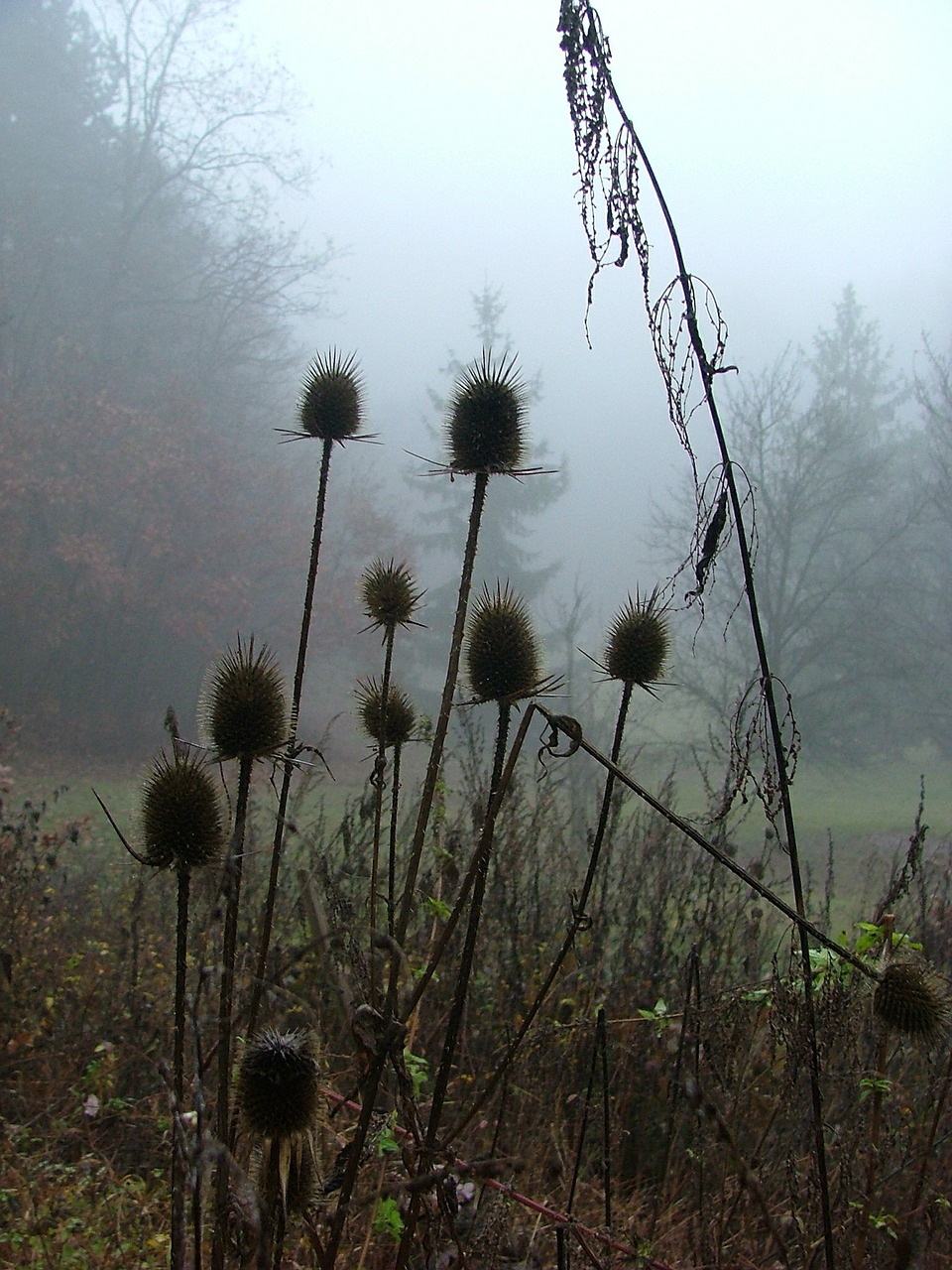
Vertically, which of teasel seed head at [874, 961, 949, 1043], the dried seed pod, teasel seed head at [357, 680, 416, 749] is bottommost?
teasel seed head at [874, 961, 949, 1043]

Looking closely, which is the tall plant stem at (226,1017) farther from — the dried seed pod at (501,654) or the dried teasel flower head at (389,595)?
the dried teasel flower head at (389,595)

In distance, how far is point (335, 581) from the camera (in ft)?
74.1

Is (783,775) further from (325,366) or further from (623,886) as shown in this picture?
(623,886)

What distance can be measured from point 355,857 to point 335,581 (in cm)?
1773

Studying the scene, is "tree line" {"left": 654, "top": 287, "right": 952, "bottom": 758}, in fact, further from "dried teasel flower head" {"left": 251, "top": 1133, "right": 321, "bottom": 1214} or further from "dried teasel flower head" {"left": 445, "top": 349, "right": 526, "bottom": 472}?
"dried teasel flower head" {"left": 251, "top": 1133, "right": 321, "bottom": 1214}

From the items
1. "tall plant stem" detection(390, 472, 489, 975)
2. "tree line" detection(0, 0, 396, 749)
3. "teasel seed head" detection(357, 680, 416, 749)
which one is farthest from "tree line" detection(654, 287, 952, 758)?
"tall plant stem" detection(390, 472, 489, 975)

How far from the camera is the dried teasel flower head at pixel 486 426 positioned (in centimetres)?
200

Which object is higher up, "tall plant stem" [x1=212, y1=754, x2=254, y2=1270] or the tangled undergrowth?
"tall plant stem" [x1=212, y1=754, x2=254, y2=1270]

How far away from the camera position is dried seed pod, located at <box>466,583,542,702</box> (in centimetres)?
202

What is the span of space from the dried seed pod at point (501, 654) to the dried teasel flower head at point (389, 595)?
1.37 ft

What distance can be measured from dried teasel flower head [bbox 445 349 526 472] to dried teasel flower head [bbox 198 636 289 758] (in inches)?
22.6

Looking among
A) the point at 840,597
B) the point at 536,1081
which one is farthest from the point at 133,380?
the point at 536,1081

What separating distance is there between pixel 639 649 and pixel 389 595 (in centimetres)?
74

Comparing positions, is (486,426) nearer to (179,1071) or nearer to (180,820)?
(180,820)
